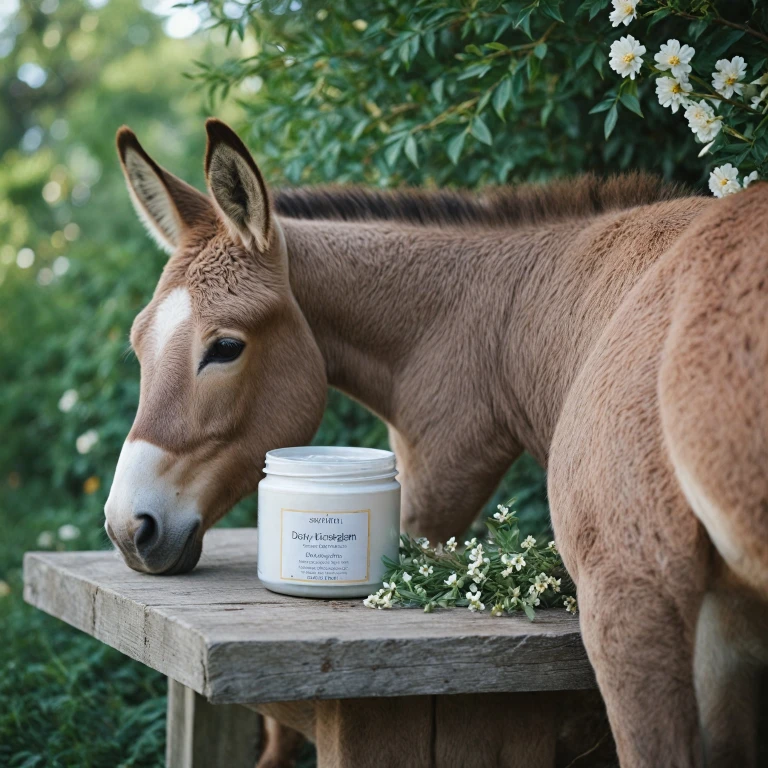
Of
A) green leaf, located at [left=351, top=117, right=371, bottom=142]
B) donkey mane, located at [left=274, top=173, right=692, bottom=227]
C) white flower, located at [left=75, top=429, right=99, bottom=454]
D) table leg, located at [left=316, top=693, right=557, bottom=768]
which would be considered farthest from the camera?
white flower, located at [left=75, top=429, right=99, bottom=454]

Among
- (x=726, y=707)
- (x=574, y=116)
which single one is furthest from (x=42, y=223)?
(x=726, y=707)

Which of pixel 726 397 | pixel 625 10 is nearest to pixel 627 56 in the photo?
pixel 625 10

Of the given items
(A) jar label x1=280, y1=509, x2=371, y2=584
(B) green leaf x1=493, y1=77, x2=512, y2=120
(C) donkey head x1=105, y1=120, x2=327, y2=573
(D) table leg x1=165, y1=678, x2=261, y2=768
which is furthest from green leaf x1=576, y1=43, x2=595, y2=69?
(D) table leg x1=165, y1=678, x2=261, y2=768

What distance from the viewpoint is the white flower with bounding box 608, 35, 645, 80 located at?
2020 mm

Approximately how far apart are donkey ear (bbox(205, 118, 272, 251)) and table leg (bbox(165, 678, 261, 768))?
4.07 ft

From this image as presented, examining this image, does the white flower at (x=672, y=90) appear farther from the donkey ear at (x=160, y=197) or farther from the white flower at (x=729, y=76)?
the donkey ear at (x=160, y=197)

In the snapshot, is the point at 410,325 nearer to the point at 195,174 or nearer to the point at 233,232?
the point at 233,232

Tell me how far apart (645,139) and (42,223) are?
651 centimetres

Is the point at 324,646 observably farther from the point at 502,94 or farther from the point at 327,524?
the point at 502,94

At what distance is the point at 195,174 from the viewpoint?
5820 millimetres

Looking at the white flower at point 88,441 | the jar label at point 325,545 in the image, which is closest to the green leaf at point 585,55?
the jar label at point 325,545

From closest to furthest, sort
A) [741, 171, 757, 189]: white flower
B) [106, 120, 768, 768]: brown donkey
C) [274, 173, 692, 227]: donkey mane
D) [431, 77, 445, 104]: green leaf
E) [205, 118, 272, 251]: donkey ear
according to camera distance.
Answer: [106, 120, 768, 768]: brown donkey, [741, 171, 757, 189]: white flower, [205, 118, 272, 251]: donkey ear, [274, 173, 692, 227]: donkey mane, [431, 77, 445, 104]: green leaf

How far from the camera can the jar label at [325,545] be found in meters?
1.84

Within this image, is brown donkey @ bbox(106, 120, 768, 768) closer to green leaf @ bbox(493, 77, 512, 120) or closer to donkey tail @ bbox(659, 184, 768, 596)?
donkey tail @ bbox(659, 184, 768, 596)
